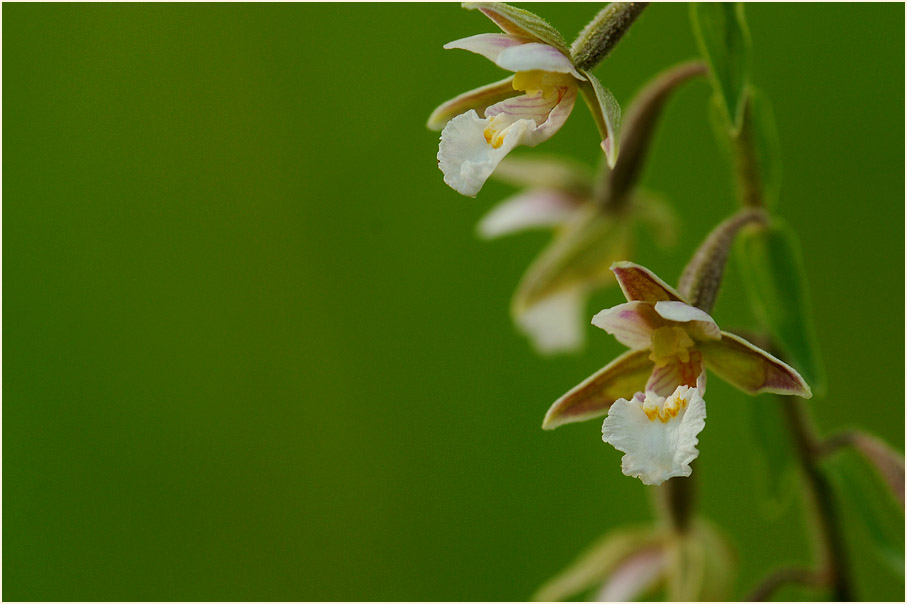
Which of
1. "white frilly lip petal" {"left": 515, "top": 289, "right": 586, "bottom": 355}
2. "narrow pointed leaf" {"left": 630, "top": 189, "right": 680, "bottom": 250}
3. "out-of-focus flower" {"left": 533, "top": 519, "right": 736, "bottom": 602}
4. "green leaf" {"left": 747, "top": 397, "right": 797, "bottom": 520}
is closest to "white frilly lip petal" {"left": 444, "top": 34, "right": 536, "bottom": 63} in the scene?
"green leaf" {"left": 747, "top": 397, "right": 797, "bottom": 520}

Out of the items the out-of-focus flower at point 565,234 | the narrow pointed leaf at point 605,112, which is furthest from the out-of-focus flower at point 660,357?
the out-of-focus flower at point 565,234

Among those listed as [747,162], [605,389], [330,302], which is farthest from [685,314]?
[330,302]

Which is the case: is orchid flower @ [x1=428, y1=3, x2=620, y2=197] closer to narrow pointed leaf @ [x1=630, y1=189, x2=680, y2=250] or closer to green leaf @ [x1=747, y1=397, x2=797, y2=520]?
green leaf @ [x1=747, y1=397, x2=797, y2=520]

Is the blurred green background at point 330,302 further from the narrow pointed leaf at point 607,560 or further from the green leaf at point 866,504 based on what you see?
the green leaf at point 866,504

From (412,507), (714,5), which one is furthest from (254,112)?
(714,5)

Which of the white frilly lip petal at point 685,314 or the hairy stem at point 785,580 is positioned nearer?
the white frilly lip petal at point 685,314

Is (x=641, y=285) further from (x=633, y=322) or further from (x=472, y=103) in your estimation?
(x=472, y=103)
